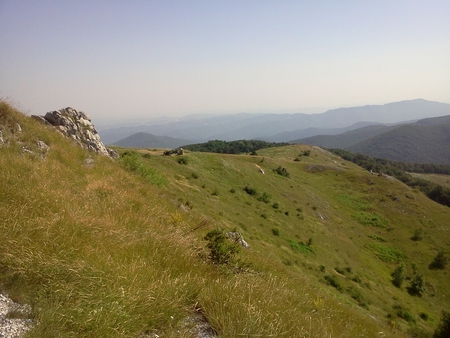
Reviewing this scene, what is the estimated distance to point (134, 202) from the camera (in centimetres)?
786

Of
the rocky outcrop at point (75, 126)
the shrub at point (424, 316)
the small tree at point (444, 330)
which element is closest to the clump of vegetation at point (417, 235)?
the shrub at point (424, 316)

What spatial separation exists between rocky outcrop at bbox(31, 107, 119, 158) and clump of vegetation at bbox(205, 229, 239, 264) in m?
11.0

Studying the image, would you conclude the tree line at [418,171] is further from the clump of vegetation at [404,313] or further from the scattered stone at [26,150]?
the scattered stone at [26,150]

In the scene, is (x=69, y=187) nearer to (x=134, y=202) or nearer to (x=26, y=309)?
(x=134, y=202)

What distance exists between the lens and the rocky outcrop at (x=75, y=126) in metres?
14.1

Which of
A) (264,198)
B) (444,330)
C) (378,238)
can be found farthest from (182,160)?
(378,238)

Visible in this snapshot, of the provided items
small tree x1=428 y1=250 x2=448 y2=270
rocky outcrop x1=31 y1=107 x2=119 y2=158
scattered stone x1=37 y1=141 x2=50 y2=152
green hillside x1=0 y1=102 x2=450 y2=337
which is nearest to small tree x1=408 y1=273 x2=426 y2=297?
small tree x1=428 y1=250 x2=448 y2=270

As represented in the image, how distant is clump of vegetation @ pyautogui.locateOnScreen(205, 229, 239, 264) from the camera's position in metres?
5.85

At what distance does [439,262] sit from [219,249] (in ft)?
142

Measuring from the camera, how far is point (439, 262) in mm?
35312

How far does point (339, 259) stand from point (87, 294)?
28.6 m

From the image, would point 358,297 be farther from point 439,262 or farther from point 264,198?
point 439,262

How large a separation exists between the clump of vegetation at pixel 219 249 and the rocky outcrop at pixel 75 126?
11.0 meters

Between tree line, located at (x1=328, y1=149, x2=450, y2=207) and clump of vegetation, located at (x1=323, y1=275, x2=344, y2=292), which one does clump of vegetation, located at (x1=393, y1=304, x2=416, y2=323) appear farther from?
tree line, located at (x1=328, y1=149, x2=450, y2=207)
